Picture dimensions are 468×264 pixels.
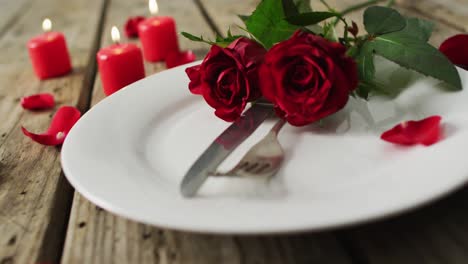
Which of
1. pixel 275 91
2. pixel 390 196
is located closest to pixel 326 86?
pixel 275 91

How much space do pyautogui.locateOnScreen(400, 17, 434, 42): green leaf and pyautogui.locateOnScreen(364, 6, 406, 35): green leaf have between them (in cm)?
6

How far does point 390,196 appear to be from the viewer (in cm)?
45

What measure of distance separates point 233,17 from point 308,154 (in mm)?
905

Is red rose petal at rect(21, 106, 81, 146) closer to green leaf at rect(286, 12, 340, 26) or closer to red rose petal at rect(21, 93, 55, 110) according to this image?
red rose petal at rect(21, 93, 55, 110)

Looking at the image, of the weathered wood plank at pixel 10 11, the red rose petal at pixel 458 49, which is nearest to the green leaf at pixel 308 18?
the red rose petal at pixel 458 49

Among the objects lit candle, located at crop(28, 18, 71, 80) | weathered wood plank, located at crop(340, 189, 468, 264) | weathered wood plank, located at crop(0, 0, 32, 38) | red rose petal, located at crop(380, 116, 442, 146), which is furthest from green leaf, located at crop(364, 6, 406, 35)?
weathered wood plank, located at crop(0, 0, 32, 38)

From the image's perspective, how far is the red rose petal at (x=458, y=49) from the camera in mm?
804

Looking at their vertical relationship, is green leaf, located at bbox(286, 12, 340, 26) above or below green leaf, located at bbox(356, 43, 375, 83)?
above

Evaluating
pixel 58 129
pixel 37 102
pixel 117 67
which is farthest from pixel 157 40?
pixel 58 129

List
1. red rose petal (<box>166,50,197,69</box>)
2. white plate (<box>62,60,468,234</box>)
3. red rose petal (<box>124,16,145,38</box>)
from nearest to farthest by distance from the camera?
white plate (<box>62,60,468,234</box>)
red rose petal (<box>166,50,197,69</box>)
red rose petal (<box>124,16,145,38</box>)

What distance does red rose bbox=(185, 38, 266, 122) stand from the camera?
0.65 m

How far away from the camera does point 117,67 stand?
100 cm

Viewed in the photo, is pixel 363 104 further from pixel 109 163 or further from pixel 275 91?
pixel 109 163

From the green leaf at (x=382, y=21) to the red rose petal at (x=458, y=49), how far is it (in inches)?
6.7
